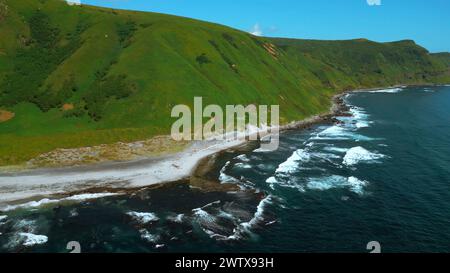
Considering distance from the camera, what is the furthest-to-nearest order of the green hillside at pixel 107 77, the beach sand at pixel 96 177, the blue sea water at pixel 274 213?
the green hillside at pixel 107 77 → the beach sand at pixel 96 177 → the blue sea water at pixel 274 213

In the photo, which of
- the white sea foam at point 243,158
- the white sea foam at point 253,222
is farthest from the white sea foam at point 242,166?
the white sea foam at point 253,222


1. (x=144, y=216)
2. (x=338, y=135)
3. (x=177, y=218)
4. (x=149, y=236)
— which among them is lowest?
(x=149, y=236)

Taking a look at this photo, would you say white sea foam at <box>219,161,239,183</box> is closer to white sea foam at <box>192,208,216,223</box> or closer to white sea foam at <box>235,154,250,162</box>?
white sea foam at <box>235,154,250,162</box>

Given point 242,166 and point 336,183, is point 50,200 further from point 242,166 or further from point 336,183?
point 336,183

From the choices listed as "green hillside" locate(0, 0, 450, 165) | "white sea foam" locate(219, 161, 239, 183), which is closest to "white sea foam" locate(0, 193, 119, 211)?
"green hillside" locate(0, 0, 450, 165)

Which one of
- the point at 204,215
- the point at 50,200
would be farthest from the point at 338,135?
the point at 50,200

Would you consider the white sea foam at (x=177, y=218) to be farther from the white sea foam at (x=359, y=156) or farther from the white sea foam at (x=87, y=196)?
the white sea foam at (x=359, y=156)
